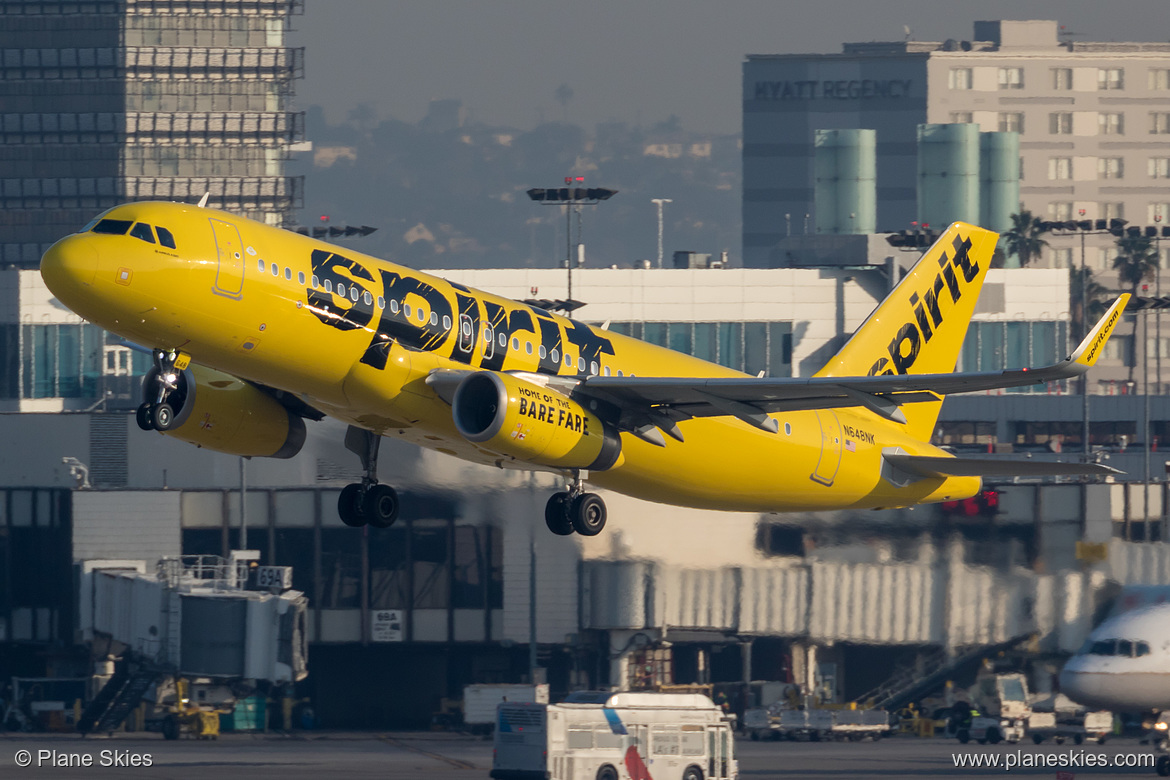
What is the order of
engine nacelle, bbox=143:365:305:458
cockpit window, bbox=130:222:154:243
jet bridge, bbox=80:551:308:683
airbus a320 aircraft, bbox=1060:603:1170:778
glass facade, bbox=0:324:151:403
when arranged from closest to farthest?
cockpit window, bbox=130:222:154:243, engine nacelle, bbox=143:365:305:458, airbus a320 aircraft, bbox=1060:603:1170:778, jet bridge, bbox=80:551:308:683, glass facade, bbox=0:324:151:403

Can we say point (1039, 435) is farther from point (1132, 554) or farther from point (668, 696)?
point (668, 696)

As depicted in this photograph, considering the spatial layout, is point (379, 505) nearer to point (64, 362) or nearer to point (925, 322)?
point (925, 322)

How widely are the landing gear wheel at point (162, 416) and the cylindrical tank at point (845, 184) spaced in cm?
15202

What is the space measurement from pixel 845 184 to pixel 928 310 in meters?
137

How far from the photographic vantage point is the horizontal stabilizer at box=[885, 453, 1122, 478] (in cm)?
4322

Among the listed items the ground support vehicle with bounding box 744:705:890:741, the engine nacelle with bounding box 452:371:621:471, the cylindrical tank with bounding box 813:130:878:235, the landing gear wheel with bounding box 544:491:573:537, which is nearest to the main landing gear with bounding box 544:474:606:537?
the landing gear wheel with bounding box 544:491:573:537

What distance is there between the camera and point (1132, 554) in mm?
66312

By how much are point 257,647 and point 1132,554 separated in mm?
35332

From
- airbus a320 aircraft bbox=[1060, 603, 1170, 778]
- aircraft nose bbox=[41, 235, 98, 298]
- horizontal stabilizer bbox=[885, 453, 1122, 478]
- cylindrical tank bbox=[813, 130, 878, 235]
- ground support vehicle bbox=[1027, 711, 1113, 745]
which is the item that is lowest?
ground support vehicle bbox=[1027, 711, 1113, 745]

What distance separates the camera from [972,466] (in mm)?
46312

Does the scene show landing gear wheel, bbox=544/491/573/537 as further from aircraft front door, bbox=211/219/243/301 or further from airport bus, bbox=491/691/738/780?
airport bus, bbox=491/691/738/780

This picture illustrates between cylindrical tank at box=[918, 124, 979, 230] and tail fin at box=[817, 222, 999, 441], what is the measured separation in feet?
458

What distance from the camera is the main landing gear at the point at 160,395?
36.6 meters

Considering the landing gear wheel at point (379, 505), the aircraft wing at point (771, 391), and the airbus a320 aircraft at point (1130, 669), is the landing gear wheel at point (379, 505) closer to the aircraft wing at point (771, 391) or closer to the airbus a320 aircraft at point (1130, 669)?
the aircraft wing at point (771, 391)
